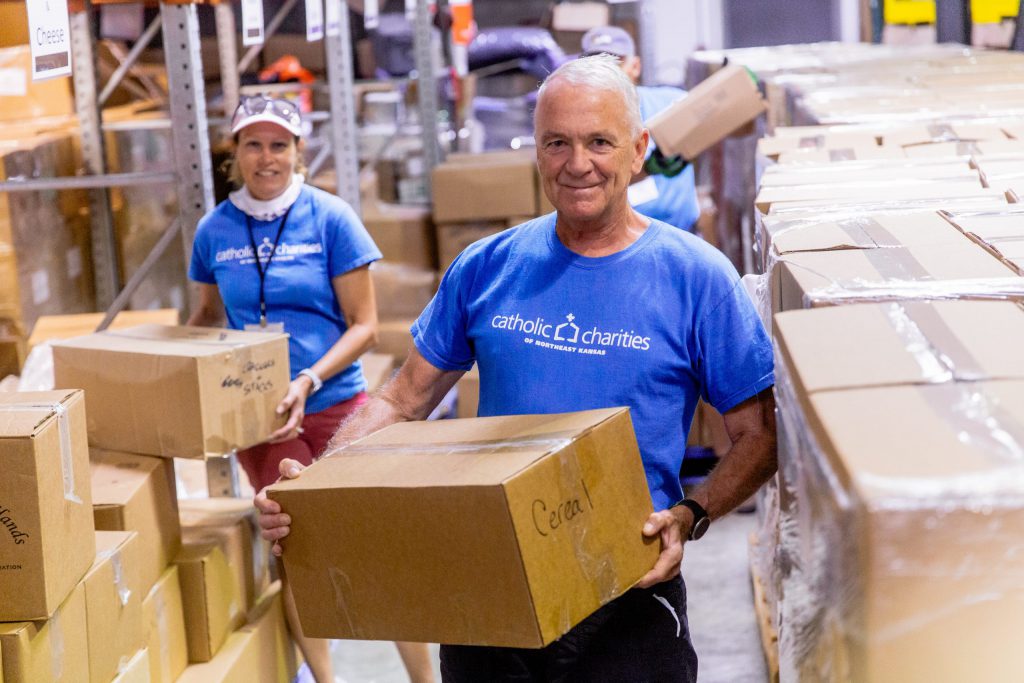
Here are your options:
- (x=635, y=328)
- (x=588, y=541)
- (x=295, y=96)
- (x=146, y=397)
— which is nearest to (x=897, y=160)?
(x=635, y=328)

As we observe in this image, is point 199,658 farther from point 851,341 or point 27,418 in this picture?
point 851,341

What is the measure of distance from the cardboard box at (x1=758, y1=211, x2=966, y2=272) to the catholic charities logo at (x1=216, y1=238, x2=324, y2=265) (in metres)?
1.68

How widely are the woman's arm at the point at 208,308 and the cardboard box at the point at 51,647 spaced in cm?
141

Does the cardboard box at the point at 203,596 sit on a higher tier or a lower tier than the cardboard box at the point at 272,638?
higher

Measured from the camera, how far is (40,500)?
7.16 feet

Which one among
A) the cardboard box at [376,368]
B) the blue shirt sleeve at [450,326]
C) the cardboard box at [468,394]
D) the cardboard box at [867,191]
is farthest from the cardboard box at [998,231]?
the cardboard box at [468,394]

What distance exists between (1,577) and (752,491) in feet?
4.27

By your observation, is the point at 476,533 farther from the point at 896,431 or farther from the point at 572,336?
the point at 896,431

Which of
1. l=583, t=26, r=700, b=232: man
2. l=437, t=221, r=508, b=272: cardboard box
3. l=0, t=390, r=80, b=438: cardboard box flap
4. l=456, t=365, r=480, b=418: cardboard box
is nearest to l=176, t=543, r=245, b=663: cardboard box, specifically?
l=0, t=390, r=80, b=438: cardboard box flap

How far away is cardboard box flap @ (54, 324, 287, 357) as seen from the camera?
309cm

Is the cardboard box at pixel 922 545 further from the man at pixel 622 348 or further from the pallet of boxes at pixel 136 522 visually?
the pallet of boxes at pixel 136 522

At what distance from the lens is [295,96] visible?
7.33 m

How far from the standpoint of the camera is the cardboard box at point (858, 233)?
6.26 feet

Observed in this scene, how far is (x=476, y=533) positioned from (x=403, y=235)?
4873 millimetres
